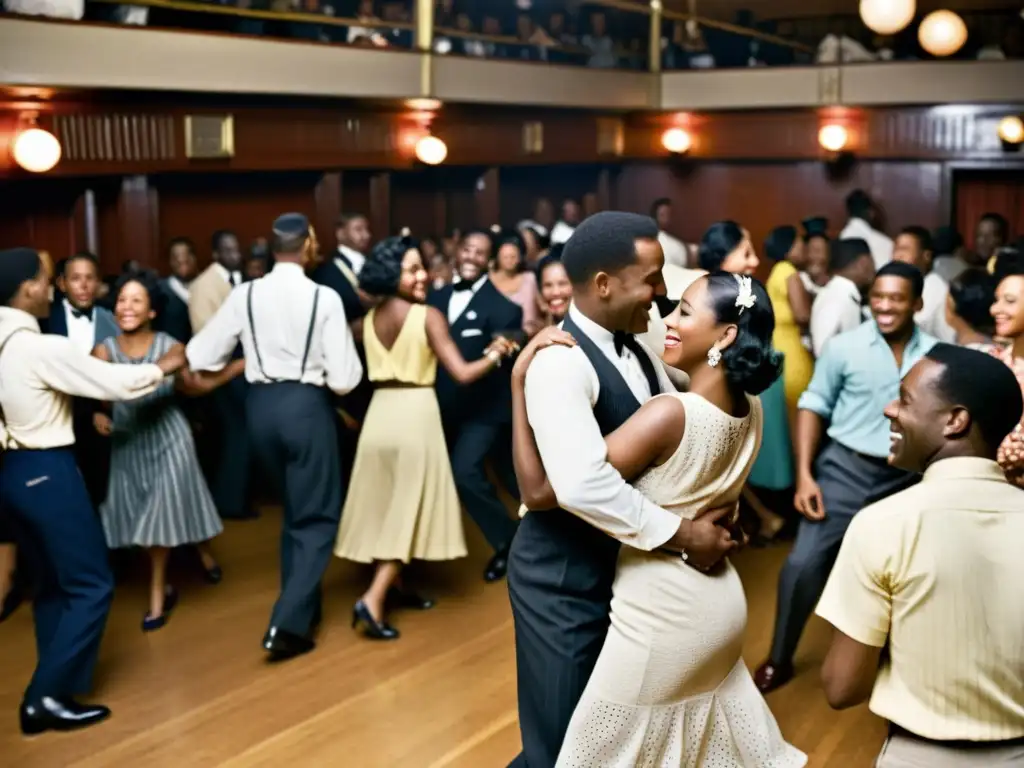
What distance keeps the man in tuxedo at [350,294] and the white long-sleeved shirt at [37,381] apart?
1.68 metres

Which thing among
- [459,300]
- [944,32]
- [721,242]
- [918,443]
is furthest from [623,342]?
[944,32]

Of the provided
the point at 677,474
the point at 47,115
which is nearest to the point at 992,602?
the point at 677,474

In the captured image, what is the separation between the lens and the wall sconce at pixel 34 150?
6.62 meters

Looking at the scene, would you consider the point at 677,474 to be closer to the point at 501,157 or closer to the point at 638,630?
the point at 638,630

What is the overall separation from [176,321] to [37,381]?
2717 millimetres

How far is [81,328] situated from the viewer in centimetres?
542

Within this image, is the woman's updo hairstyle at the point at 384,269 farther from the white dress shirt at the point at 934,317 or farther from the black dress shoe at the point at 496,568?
the white dress shirt at the point at 934,317

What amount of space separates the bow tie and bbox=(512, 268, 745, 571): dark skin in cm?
3

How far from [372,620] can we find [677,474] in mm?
2608

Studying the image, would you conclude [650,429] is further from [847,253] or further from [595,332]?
[847,253]

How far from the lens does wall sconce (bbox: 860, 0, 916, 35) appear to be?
21.9 ft

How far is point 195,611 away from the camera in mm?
5277

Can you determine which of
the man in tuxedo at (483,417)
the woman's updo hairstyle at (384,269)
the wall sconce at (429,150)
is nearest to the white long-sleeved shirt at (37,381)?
the woman's updo hairstyle at (384,269)

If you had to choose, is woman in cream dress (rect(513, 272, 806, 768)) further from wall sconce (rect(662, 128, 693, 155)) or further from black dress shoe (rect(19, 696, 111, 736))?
wall sconce (rect(662, 128, 693, 155))
